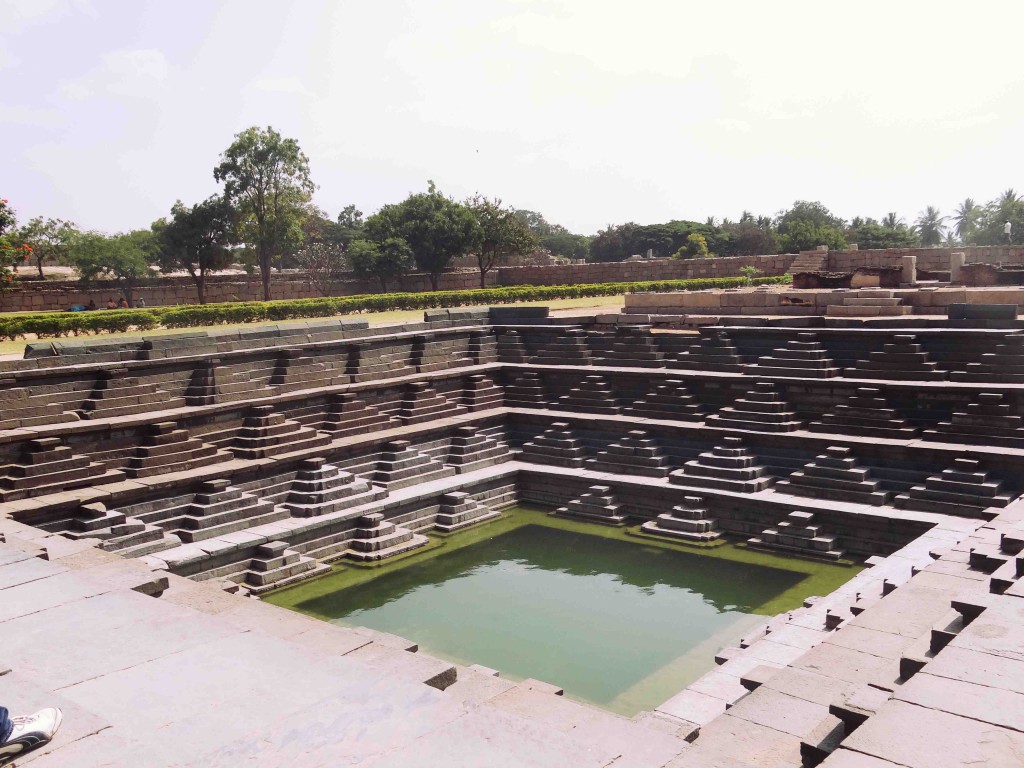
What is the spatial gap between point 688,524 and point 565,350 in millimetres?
5367

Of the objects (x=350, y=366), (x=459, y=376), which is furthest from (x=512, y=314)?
(x=350, y=366)

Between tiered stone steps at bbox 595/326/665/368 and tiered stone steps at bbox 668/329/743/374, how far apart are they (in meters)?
0.36

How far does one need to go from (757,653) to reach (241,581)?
5673 millimetres

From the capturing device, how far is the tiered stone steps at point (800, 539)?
10.6 metres

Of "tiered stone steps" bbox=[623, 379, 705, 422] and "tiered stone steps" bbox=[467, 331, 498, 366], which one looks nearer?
"tiered stone steps" bbox=[623, 379, 705, 422]

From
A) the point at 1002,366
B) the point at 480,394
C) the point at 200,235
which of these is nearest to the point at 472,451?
the point at 480,394

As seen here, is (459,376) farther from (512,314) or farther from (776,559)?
(776,559)

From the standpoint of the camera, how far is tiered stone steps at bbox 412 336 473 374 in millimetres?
15703

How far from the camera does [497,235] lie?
34.6m

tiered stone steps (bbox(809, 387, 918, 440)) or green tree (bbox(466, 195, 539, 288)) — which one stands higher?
green tree (bbox(466, 195, 539, 288))

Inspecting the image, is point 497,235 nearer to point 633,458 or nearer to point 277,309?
point 277,309

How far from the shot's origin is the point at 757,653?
7465 millimetres

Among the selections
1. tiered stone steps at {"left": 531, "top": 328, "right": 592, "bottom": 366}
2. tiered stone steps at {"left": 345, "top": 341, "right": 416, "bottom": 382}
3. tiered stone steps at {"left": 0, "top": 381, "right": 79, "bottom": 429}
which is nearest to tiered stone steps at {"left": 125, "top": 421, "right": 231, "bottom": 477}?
tiered stone steps at {"left": 0, "top": 381, "right": 79, "bottom": 429}

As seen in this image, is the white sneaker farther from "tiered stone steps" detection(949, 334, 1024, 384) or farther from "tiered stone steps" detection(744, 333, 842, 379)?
"tiered stone steps" detection(949, 334, 1024, 384)
